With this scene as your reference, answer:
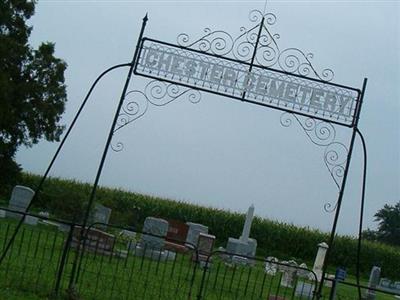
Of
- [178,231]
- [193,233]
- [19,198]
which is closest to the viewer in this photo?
[19,198]

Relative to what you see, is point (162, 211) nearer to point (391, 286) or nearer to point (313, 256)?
point (313, 256)

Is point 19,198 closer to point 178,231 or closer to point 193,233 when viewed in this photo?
point 178,231

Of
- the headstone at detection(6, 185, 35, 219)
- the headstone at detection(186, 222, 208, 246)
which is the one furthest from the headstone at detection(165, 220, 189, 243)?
the headstone at detection(6, 185, 35, 219)

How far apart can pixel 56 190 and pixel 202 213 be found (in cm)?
1423

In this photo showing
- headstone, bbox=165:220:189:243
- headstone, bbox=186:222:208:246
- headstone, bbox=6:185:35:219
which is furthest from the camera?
headstone, bbox=165:220:189:243

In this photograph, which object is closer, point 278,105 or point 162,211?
point 278,105

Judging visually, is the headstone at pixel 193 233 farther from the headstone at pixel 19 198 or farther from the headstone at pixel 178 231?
the headstone at pixel 19 198

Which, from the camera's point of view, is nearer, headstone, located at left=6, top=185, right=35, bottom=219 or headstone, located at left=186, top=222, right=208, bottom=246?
headstone, located at left=6, top=185, right=35, bottom=219

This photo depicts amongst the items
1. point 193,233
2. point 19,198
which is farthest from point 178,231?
point 19,198

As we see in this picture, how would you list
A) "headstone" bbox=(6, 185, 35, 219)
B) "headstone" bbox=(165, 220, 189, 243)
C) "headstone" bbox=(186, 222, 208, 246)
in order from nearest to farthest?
"headstone" bbox=(6, 185, 35, 219) → "headstone" bbox=(186, 222, 208, 246) → "headstone" bbox=(165, 220, 189, 243)

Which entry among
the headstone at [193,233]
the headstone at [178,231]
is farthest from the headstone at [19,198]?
the headstone at [193,233]

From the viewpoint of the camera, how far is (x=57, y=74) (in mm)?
30891

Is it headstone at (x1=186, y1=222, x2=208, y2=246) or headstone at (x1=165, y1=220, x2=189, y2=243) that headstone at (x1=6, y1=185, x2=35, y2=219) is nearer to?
headstone at (x1=165, y1=220, x2=189, y2=243)

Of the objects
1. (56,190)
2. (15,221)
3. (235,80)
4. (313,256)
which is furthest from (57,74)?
(235,80)
